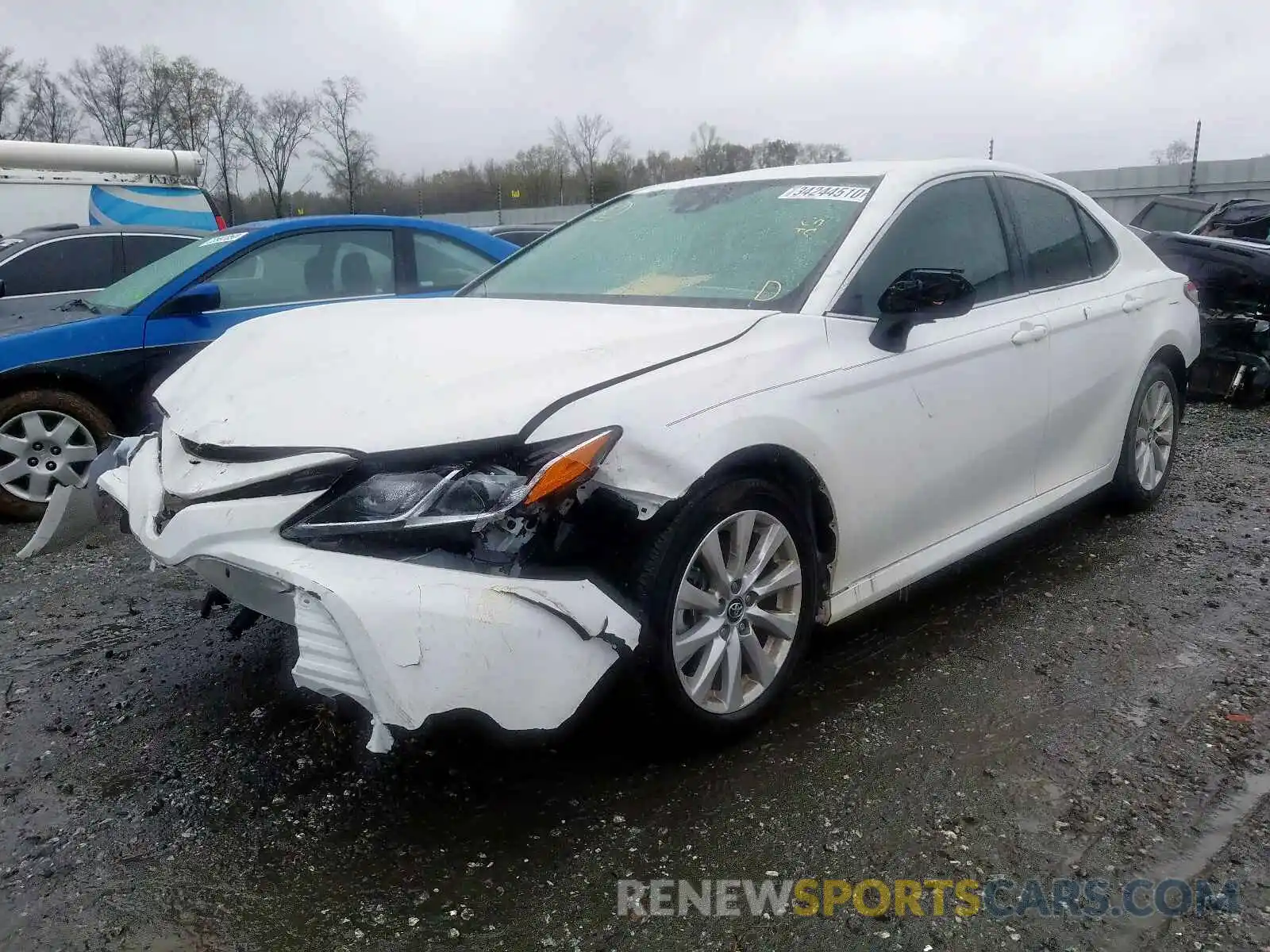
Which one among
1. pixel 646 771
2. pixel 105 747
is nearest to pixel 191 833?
pixel 105 747

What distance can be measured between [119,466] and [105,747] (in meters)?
0.84

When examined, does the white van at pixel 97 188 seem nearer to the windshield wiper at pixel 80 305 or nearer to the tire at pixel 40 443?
the windshield wiper at pixel 80 305

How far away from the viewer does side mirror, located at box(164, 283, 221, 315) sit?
5402mm

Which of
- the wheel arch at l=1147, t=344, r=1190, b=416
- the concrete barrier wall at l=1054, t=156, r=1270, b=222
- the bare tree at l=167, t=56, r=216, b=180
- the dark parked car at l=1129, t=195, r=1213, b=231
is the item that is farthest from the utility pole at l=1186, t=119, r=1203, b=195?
the bare tree at l=167, t=56, r=216, b=180

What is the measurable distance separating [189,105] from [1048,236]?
137ft

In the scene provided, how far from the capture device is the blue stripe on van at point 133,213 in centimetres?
1054

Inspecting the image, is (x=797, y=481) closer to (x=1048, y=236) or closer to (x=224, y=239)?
(x=1048, y=236)

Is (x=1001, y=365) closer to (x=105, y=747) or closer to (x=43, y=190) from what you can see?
(x=105, y=747)

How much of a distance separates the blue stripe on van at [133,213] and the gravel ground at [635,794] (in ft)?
25.5

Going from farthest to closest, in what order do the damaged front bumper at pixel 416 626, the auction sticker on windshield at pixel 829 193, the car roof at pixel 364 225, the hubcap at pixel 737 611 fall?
the car roof at pixel 364 225
the auction sticker on windshield at pixel 829 193
the hubcap at pixel 737 611
the damaged front bumper at pixel 416 626

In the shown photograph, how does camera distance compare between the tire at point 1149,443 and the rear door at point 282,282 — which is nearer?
the tire at point 1149,443

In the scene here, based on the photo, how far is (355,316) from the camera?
331cm

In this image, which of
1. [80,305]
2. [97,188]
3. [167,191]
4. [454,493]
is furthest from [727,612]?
[97,188]

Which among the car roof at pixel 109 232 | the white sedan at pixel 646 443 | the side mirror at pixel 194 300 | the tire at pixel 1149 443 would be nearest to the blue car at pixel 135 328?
the side mirror at pixel 194 300
